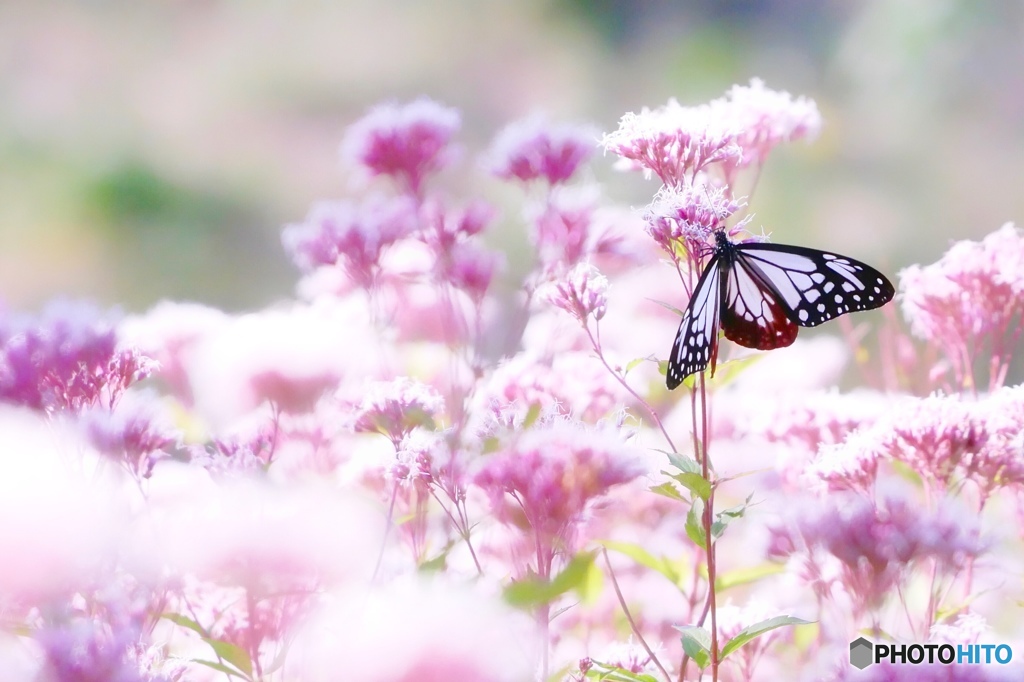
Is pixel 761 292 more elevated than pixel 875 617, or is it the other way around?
pixel 761 292

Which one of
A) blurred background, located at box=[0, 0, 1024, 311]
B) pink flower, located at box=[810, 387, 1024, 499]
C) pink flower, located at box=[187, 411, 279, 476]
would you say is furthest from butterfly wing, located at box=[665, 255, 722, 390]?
blurred background, located at box=[0, 0, 1024, 311]

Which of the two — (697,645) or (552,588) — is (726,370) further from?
(552,588)

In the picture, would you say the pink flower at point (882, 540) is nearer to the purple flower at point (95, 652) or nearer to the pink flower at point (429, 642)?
the pink flower at point (429, 642)

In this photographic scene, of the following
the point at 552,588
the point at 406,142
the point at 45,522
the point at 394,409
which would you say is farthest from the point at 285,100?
the point at 552,588

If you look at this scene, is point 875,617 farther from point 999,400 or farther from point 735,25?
point 735,25

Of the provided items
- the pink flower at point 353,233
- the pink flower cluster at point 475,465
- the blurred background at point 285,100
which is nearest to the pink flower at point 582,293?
the pink flower cluster at point 475,465

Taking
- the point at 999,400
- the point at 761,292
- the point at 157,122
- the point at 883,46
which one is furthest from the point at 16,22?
the point at 883,46

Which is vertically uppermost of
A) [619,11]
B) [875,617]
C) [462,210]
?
[619,11]

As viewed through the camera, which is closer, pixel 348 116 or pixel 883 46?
pixel 348 116
